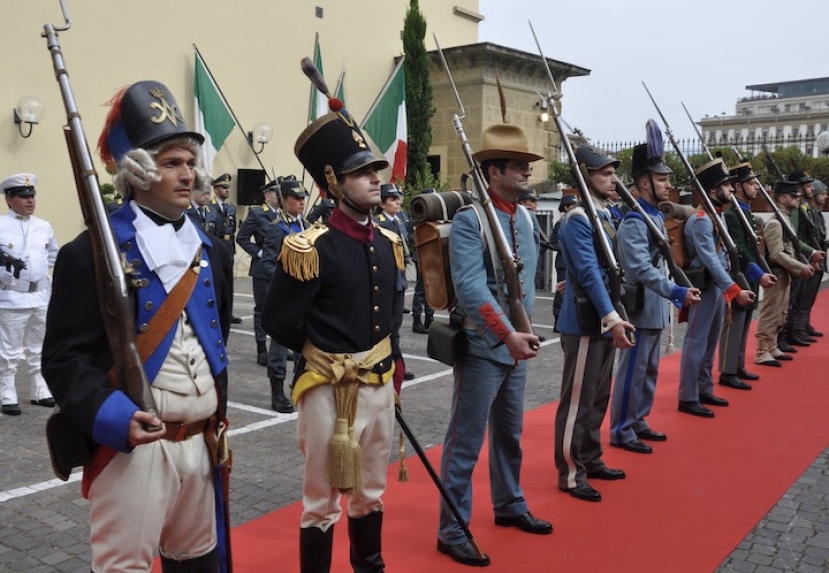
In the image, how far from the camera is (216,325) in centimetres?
268

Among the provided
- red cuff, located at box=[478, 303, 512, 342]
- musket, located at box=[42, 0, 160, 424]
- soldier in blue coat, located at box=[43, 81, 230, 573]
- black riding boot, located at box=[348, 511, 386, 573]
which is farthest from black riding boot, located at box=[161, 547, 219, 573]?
red cuff, located at box=[478, 303, 512, 342]

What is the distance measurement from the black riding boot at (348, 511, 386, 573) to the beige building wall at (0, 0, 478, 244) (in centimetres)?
1026

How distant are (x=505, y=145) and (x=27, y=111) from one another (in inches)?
448

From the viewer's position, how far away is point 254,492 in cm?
489

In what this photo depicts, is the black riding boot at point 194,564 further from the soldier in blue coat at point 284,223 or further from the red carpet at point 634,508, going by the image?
the soldier in blue coat at point 284,223

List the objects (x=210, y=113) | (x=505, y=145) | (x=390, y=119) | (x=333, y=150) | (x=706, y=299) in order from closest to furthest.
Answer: (x=333, y=150), (x=505, y=145), (x=706, y=299), (x=210, y=113), (x=390, y=119)

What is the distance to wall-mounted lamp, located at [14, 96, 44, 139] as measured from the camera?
1311cm

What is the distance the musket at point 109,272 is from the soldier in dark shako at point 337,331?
1006 mm

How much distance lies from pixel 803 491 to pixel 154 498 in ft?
13.7

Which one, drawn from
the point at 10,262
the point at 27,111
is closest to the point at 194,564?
the point at 10,262

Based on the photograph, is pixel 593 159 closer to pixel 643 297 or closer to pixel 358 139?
pixel 643 297

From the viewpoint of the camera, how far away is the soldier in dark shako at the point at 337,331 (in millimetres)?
3309

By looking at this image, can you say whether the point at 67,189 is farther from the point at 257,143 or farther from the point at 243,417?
the point at 243,417

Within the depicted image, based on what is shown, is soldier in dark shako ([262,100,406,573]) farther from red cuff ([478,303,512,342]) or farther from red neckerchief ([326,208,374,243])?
red cuff ([478,303,512,342])
